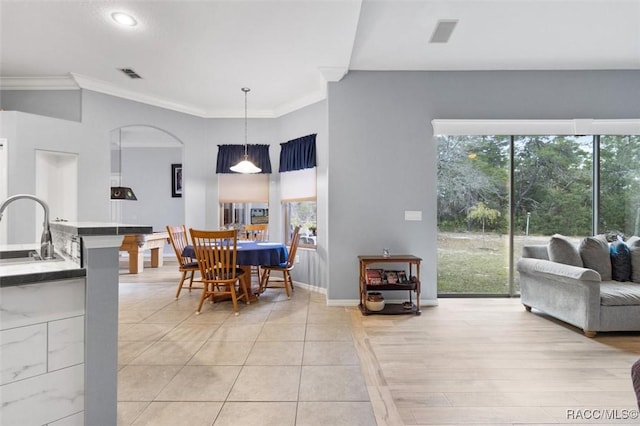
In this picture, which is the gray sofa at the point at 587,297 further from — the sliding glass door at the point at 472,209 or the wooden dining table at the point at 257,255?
the wooden dining table at the point at 257,255

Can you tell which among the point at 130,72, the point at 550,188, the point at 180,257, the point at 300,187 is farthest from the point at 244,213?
the point at 550,188

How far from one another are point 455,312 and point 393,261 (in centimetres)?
96

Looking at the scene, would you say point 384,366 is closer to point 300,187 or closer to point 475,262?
point 475,262

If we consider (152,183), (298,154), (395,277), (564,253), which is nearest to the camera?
(564,253)

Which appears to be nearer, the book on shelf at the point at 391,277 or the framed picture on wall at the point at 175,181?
the book on shelf at the point at 391,277

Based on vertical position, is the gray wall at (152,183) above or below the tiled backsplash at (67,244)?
above

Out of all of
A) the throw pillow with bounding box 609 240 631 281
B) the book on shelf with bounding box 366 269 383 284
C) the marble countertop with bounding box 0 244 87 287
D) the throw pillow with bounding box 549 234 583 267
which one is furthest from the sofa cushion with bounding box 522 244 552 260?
the marble countertop with bounding box 0 244 87 287

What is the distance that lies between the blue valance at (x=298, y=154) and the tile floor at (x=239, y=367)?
2123 mm

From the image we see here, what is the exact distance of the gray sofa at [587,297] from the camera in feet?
9.37

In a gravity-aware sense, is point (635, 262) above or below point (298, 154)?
below

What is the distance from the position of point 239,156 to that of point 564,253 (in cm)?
473

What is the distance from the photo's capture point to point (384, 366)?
7.62 ft

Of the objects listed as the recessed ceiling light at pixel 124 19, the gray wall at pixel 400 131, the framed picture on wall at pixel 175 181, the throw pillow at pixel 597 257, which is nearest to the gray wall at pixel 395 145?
the gray wall at pixel 400 131

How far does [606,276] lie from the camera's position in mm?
3332
